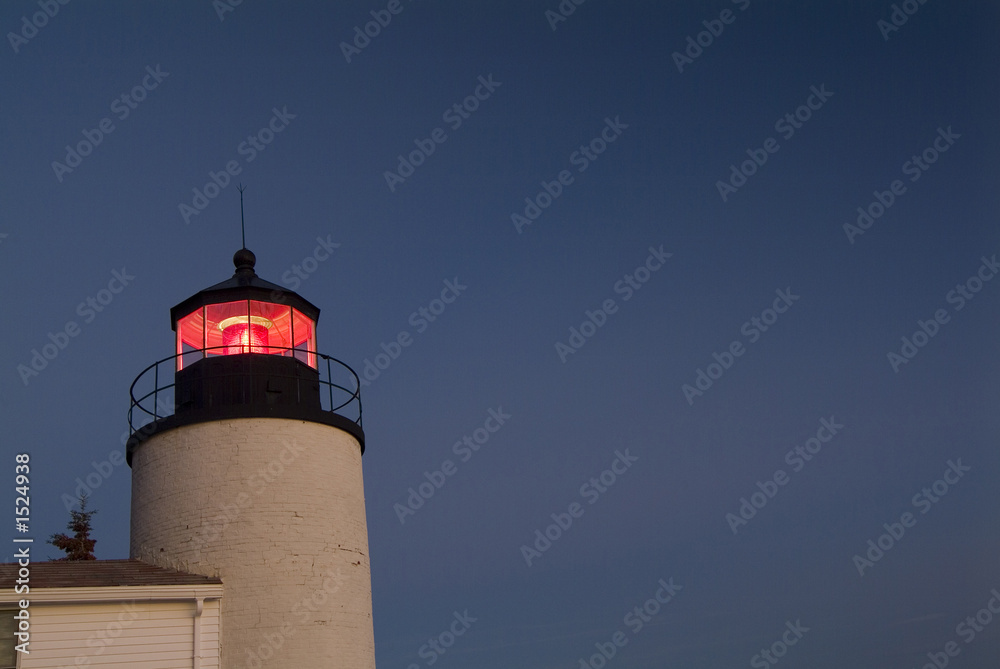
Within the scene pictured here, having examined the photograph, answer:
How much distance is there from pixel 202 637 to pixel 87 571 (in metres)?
2.11

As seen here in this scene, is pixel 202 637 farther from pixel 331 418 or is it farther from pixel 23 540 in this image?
pixel 331 418

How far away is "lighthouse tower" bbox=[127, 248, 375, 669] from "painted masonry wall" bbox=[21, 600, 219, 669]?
2.34 feet

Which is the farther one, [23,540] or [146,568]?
[146,568]

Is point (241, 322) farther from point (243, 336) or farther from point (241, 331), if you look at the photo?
point (243, 336)

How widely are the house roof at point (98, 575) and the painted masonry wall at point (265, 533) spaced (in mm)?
364

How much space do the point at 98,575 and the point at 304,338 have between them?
5674 mm

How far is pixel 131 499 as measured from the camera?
17.1 m

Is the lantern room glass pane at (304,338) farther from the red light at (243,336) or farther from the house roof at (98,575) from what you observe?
the house roof at (98,575)

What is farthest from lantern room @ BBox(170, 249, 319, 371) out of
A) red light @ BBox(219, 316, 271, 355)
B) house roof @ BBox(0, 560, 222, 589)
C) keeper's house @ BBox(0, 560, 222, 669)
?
keeper's house @ BBox(0, 560, 222, 669)

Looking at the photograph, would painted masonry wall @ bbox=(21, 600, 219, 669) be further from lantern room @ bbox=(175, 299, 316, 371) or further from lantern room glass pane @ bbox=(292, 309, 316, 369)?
lantern room glass pane @ bbox=(292, 309, 316, 369)

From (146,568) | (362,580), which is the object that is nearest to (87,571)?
(146,568)

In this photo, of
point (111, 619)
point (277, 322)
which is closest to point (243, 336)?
point (277, 322)

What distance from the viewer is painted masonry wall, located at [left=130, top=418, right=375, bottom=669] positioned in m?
15.4

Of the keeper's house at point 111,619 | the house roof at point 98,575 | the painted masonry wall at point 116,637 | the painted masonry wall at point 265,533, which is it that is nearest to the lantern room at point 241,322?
the painted masonry wall at point 265,533
